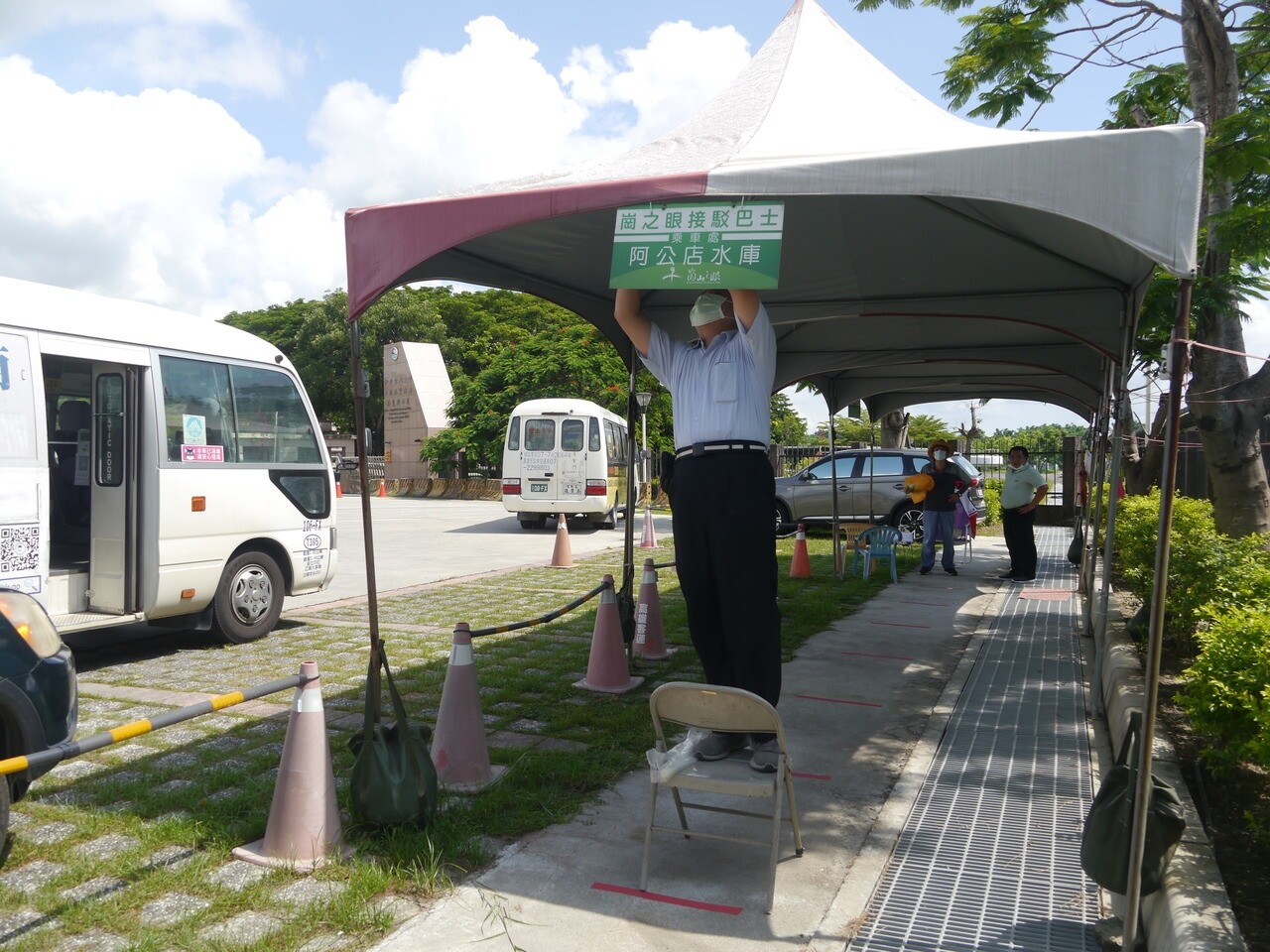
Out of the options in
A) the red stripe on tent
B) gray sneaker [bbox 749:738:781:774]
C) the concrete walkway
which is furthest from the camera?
the red stripe on tent

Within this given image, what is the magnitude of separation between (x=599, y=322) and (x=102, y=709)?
14.0ft

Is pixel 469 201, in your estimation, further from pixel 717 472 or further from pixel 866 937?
pixel 866 937

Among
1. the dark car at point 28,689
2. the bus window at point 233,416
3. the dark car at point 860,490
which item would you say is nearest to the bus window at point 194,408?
the bus window at point 233,416

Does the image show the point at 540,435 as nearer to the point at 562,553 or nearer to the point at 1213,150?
the point at 562,553

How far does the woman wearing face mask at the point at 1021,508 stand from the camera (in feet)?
38.7

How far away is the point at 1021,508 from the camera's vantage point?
12.0m

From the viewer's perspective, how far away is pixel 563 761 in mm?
4883

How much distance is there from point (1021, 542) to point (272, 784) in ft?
33.7

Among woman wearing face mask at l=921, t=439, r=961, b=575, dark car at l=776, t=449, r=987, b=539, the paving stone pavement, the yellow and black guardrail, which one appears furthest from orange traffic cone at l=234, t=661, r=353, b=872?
dark car at l=776, t=449, r=987, b=539

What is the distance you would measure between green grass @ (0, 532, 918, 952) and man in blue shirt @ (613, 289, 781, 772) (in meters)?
1.04

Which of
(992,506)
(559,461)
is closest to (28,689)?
(559,461)

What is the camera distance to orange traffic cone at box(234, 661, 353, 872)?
3748 millimetres

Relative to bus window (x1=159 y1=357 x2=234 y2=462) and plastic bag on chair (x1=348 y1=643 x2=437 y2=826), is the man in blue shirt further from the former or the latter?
bus window (x1=159 y1=357 x2=234 y2=462)

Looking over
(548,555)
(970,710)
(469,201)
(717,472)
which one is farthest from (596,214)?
(548,555)
